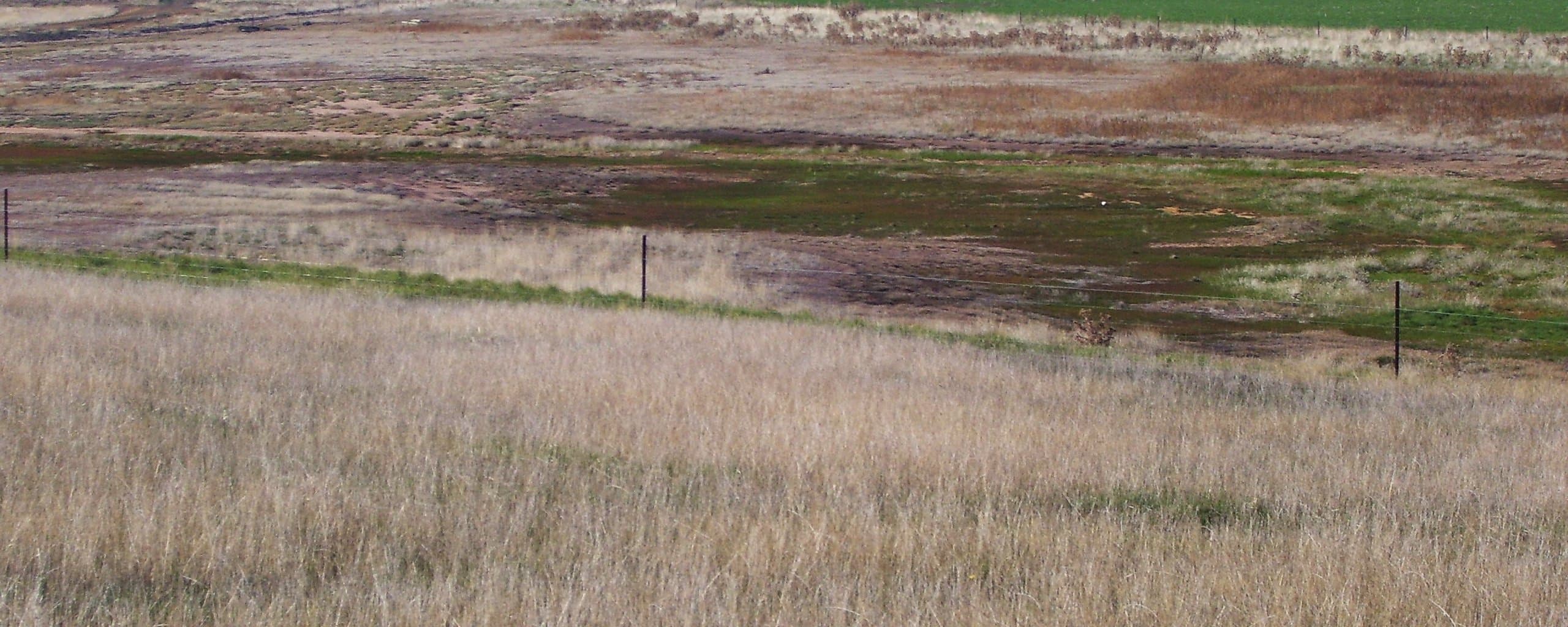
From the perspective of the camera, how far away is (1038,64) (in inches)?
2773

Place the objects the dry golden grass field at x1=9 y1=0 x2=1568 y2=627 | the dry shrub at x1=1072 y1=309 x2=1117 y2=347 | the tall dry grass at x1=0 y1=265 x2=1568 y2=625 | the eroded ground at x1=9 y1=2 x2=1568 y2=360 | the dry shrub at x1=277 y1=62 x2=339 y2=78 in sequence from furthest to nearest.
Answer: the dry shrub at x1=277 y1=62 x2=339 y2=78, the eroded ground at x1=9 y1=2 x2=1568 y2=360, the dry shrub at x1=1072 y1=309 x2=1117 y2=347, the dry golden grass field at x1=9 y1=0 x2=1568 y2=627, the tall dry grass at x1=0 y1=265 x2=1568 y2=625

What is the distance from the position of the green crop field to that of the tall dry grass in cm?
7639

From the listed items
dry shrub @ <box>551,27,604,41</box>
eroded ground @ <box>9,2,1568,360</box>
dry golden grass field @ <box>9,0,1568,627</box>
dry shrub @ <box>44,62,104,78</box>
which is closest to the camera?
dry golden grass field @ <box>9,0,1568,627</box>

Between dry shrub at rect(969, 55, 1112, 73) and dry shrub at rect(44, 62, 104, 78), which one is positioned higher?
dry shrub at rect(44, 62, 104, 78)

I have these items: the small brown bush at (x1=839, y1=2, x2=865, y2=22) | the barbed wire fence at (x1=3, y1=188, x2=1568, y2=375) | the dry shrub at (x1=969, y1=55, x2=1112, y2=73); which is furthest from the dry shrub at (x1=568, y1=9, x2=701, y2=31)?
the barbed wire fence at (x1=3, y1=188, x2=1568, y2=375)

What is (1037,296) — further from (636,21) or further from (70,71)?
(636,21)

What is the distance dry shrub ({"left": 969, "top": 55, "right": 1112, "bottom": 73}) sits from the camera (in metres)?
68.9

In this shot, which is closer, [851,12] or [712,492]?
[712,492]

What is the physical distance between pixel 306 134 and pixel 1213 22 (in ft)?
182

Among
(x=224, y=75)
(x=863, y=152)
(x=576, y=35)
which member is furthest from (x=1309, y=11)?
(x=224, y=75)

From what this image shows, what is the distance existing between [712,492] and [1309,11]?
94463mm

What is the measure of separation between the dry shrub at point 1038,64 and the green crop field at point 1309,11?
20839 mm

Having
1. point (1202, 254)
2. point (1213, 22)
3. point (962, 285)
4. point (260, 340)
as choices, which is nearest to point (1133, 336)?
point (962, 285)

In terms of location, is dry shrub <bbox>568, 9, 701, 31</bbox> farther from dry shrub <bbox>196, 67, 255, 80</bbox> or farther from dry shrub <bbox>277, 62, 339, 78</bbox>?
dry shrub <bbox>196, 67, 255, 80</bbox>
